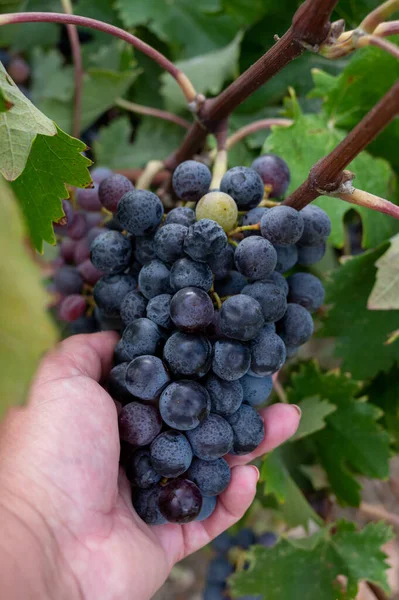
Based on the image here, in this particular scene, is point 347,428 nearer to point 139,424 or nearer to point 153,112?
point 139,424

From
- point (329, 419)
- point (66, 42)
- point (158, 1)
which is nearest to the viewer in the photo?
point (329, 419)

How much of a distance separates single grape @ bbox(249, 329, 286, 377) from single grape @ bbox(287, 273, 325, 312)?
0.10 m

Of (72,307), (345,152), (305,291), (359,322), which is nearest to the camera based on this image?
(345,152)

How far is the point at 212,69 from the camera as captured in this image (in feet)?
3.20

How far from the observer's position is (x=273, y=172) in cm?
71

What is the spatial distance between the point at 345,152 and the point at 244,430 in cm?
33

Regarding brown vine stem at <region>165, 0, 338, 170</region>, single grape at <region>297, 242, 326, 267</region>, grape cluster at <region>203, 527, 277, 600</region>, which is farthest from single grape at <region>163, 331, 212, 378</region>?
grape cluster at <region>203, 527, 277, 600</region>

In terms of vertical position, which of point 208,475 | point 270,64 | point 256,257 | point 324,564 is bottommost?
point 324,564

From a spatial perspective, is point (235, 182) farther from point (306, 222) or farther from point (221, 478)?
point (221, 478)

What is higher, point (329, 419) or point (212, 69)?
point (212, 69)

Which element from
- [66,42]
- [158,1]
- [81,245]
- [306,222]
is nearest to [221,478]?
[306,222]

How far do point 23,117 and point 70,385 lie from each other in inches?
12.0

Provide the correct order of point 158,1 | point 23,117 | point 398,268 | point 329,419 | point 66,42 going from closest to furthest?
point 23,117, point 398,268, point 329,419, point 158,1, point 66,42

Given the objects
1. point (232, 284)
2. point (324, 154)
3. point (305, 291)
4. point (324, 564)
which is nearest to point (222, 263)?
point (232, 284)
